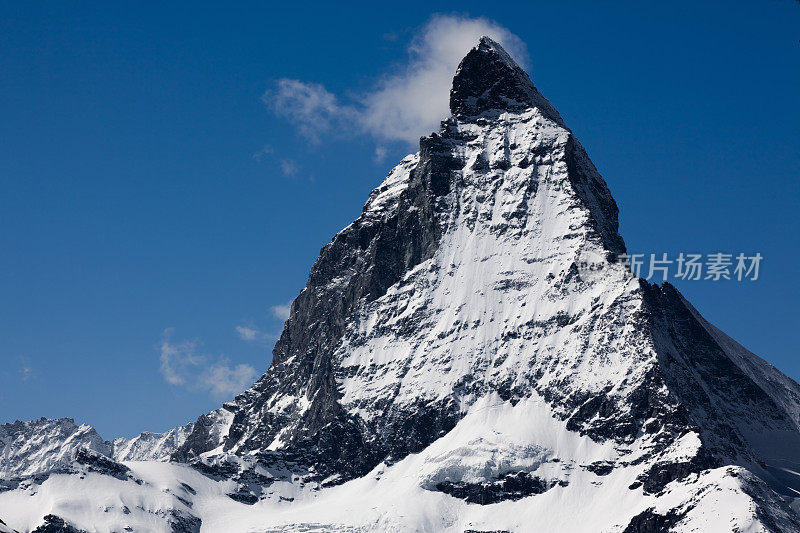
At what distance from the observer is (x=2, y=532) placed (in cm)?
9225

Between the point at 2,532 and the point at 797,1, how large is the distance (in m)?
64.6

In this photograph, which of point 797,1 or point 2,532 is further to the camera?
point 2,532

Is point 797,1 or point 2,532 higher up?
point 797,1

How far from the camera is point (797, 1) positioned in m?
82.5
